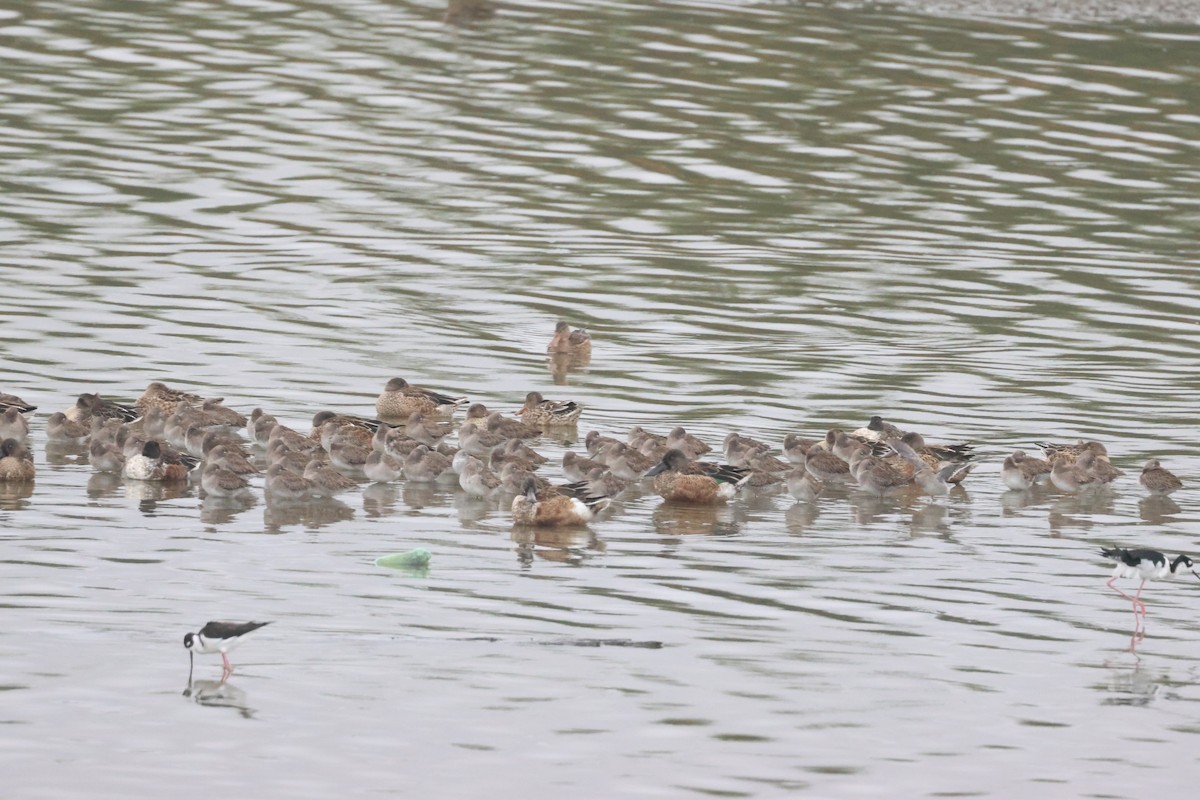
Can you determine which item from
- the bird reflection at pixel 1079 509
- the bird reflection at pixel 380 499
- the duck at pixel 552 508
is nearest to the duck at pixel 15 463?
the bird reflection at pixel 380 499

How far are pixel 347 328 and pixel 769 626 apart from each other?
12080 mm

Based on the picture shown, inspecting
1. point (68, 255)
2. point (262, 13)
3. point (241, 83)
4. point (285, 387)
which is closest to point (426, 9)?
point (262, 13)

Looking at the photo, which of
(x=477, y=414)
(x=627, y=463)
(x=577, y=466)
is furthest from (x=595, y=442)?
(x=477, y=414)

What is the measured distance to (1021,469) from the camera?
19.8 meters

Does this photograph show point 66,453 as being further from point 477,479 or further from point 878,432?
point 878,432

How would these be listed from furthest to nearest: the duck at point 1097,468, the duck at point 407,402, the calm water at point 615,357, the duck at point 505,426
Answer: the duck at point 407,402 < the duck at point 505,426 < the duck at point 1097,468 < the calm water at point 615,357

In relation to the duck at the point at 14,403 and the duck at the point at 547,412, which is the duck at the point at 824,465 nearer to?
the duck at the point at 547,412

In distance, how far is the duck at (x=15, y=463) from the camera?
61.1ft

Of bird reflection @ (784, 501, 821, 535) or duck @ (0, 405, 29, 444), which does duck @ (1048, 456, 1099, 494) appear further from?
duck @ (0, 405, 29, 444)

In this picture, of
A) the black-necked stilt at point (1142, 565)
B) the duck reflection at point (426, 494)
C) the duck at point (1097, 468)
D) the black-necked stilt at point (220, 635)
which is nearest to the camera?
the black-necked stilt at point (220, 635)

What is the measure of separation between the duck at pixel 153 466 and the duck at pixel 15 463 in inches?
35.3

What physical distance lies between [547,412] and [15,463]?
574 cm

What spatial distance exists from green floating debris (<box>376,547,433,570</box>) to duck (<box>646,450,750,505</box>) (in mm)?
3191

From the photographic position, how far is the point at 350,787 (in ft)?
39.8
